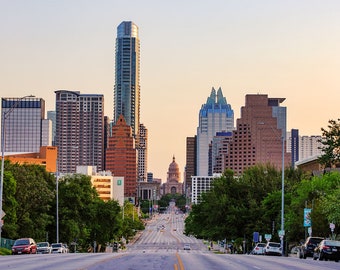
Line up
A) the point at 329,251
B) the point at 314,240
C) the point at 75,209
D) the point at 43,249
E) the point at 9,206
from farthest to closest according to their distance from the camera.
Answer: the point at 75,209
the point at 9,206
the point at 43,249
the point at 314,240
the point at 329,251

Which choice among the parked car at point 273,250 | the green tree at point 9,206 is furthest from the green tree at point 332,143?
the green tree at point 9,206

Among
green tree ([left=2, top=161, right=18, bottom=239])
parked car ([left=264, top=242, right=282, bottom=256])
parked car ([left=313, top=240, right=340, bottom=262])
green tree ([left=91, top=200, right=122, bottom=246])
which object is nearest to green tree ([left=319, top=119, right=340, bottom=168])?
parked car ([left=264, top=242, right=282, bottom=256])

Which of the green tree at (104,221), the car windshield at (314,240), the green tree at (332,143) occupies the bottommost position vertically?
the green tree at (104,221)

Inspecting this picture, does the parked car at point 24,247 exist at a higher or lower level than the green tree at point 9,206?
lower

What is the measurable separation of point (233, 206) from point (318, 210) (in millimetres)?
27200

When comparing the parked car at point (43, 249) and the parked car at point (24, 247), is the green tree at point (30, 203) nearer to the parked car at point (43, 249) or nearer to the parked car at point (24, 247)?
the parked car at point (43, 249)

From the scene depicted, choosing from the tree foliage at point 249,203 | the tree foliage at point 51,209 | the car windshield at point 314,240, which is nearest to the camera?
the car windshield at point 314,240

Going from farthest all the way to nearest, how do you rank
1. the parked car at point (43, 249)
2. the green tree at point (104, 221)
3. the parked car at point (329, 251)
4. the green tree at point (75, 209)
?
the green tree at point (104, 221) < the green tree at point (75, 209) < the parked car at point (43, 249) < the parked car at point (329, 251)

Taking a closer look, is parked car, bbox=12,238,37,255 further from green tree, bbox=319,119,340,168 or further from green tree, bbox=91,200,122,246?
green tree, bbox=91,200,122,246

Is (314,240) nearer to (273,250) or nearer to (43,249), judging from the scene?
(273,250)

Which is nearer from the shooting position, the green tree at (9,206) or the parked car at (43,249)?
the parked car at (43,249)

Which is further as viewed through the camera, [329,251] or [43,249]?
[43,249]

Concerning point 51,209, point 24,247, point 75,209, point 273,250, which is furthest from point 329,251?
point 75,209

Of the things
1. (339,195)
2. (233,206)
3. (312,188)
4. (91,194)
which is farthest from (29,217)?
(339,195)
